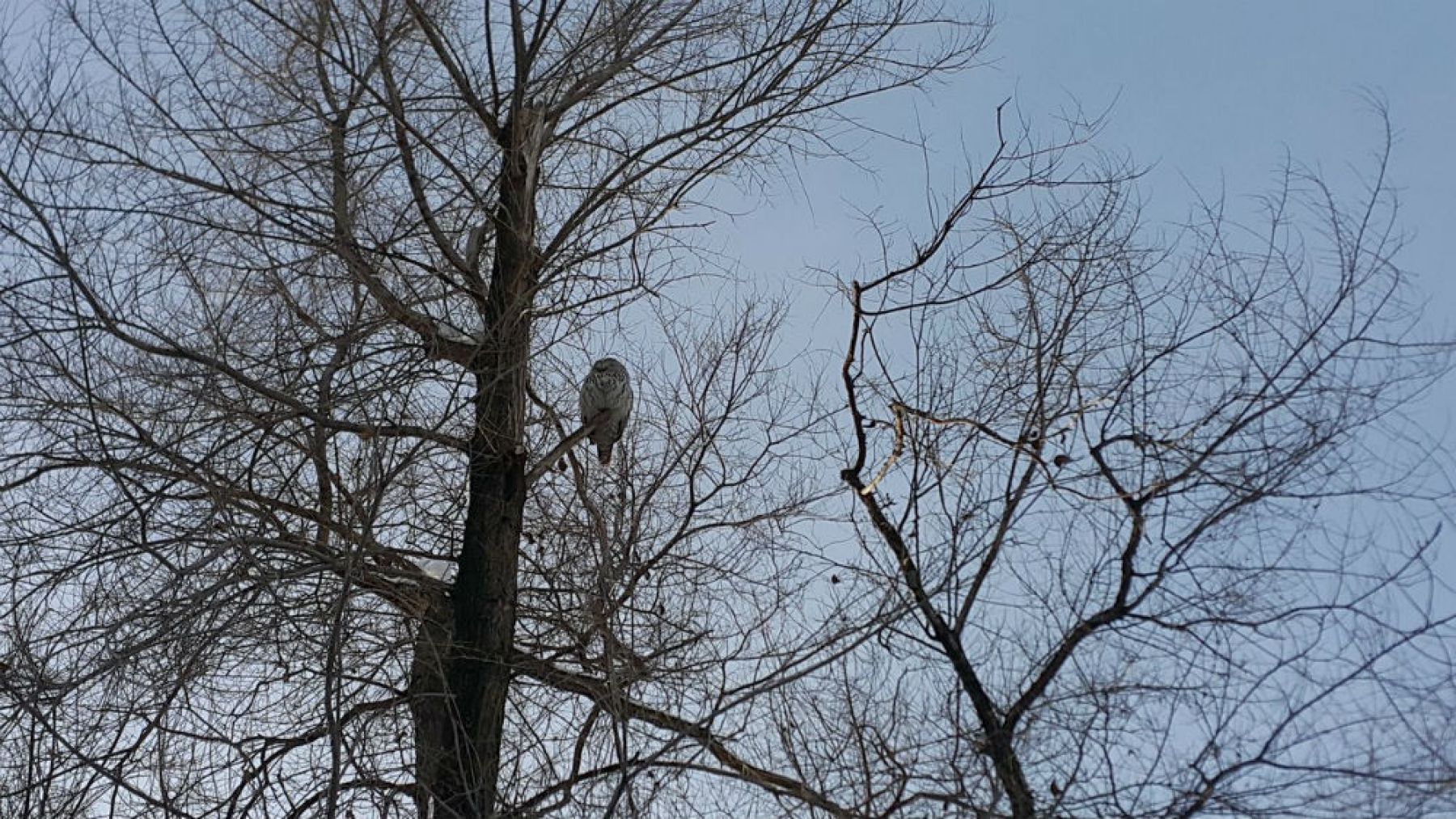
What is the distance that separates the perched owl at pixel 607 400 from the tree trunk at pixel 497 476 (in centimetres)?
30

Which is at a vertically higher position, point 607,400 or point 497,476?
point 607,400

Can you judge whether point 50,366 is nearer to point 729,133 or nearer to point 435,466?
point 435,466

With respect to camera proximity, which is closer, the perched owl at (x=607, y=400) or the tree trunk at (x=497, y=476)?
the tree trunk at (x=497, y=476)

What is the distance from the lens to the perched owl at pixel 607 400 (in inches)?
200

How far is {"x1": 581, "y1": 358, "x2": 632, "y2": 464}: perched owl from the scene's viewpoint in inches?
200

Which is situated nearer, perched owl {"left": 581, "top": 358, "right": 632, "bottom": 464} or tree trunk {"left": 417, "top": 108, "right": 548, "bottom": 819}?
tree trunk {"left": 417, "top": 108, "right": 548, "bottom": 819}

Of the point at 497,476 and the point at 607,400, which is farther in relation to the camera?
the point at 607,400

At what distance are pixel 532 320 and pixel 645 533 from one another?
32.8 inches

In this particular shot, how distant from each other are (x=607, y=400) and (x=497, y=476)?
1.58 ft

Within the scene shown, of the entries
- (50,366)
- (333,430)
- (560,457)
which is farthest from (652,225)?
(50,366)

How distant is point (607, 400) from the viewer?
16.7 ft

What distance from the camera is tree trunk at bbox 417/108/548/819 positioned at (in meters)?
4.61

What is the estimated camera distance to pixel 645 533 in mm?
4879

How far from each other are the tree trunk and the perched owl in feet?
0.98
